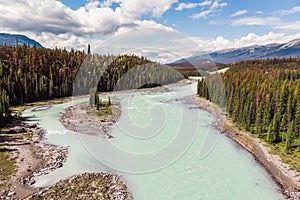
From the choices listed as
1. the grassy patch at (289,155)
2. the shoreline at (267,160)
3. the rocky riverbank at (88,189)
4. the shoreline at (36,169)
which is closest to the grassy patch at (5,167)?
the shoreline at (36,169)

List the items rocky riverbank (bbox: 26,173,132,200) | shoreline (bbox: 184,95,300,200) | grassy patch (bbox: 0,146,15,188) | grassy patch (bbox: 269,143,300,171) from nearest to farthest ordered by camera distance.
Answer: rocky riverbank (bbox: 26,173,132,200)
grassy patch (bbox: 0,146,15,188)
shoreline (bbox: 184,95,300,200)
grassy patch (bbox: 269,143,300,171)

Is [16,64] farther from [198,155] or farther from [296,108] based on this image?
[296,108]

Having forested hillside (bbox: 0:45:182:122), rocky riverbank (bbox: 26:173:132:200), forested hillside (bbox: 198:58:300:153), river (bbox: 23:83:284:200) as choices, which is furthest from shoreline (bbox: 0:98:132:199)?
forested hillside (bbox: 198:58:300:153)

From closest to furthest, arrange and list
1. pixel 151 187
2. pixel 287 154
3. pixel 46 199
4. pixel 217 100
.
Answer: pixel 46 199, pixel 151 187, pixel 287 154, pixel 217 100

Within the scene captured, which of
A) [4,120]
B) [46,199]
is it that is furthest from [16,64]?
[46,199]

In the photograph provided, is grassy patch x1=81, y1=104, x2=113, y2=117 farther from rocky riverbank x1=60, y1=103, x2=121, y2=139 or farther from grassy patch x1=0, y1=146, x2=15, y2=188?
grassy patch x1=0, y1=146, x2=15, y2=188

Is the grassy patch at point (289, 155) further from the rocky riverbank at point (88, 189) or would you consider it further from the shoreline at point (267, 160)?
the rocky riverbank at point (88, 189)
